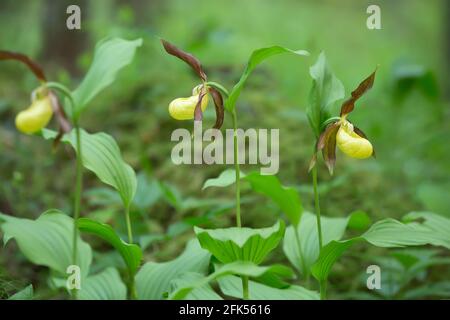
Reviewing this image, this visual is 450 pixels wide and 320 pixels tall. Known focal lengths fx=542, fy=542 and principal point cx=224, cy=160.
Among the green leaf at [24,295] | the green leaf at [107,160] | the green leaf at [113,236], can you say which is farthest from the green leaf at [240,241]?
the green leaf at [24,295]

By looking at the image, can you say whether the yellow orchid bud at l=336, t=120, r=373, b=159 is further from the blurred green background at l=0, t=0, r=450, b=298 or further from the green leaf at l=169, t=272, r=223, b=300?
the blurred green background at l=0, t=0, r=450, b=298

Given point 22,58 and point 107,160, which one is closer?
point 22,58

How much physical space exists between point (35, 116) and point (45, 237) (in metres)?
0.29

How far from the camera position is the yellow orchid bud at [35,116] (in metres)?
0.94

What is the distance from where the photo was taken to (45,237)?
3.69 ft

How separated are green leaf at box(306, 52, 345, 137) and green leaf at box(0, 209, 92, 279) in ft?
1.87

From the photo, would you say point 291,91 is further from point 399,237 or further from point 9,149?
point 399,237

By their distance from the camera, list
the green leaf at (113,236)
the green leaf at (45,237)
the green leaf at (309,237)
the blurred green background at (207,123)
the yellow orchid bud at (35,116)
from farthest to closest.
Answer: the blurred green background at (207,123) → the green leaf at (309,237) → the green leaf at (113,236) → the green leaf at (45,237) → the yellow orchid bud at (35,116)

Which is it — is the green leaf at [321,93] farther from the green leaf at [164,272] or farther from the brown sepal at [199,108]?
the green leaf at [164,272]

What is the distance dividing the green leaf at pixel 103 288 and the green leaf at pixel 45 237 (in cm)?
7

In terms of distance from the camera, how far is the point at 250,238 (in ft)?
3.58

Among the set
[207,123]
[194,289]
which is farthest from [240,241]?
[207,123]

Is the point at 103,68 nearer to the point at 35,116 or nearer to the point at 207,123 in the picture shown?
the point at 35,116
